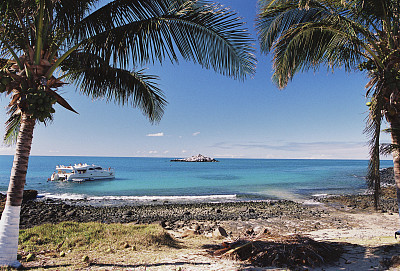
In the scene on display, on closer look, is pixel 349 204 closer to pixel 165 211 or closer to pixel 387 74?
pixel 165 211

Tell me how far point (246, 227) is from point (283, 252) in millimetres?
7687

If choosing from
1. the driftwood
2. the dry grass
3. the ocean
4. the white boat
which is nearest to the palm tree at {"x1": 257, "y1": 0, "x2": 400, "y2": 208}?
the driftwood

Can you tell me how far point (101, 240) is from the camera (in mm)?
6348

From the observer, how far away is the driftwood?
487cm

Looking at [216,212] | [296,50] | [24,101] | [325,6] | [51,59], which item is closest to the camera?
[24,101]

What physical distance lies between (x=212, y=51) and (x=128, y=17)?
232cm

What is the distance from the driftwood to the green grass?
6.55 feet

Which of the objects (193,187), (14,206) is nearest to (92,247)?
(14,206)

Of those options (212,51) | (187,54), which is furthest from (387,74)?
(187,54)

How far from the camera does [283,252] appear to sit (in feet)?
16.5

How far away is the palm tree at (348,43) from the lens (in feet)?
15.4

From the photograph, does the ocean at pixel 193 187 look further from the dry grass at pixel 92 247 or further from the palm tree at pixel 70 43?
the palm tree at pixel 70 43

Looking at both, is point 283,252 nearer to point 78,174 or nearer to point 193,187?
point 193,187

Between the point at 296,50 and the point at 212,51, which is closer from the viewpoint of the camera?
the point at 212,51
